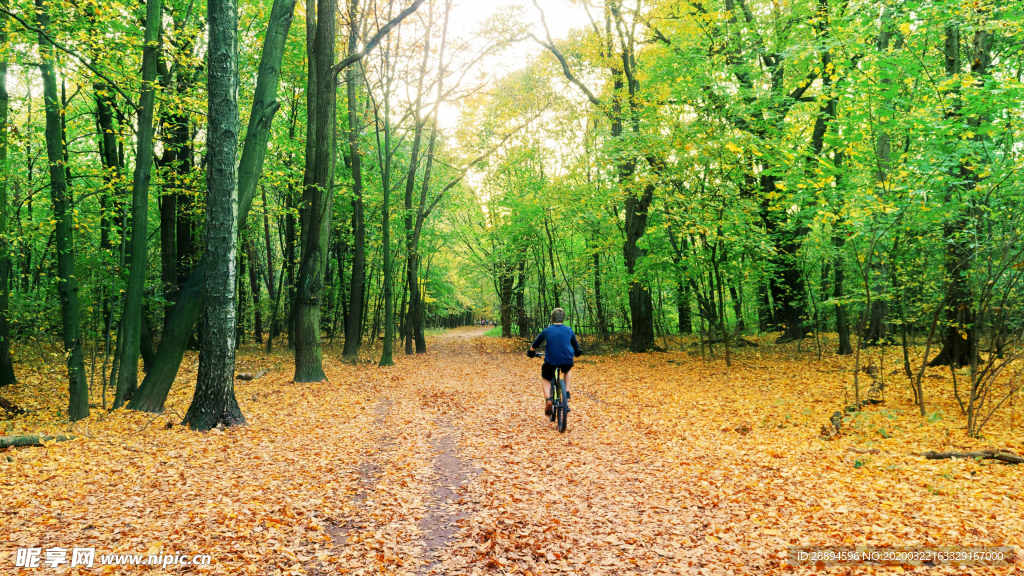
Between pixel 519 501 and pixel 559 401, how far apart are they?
121 inches

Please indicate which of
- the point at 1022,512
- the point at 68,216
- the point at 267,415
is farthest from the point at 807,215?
the point at 68,216

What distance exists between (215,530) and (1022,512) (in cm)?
701

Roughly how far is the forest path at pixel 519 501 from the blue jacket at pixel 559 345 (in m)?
1.19

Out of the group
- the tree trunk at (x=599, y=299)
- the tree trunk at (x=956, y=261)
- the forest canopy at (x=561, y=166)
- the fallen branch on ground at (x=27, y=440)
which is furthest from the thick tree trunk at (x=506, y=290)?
the fallen branch on ground at (x=27, y=440)

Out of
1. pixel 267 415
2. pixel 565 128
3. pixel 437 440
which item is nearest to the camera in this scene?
pixel 437 440

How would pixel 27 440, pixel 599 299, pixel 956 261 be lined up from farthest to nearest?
pixel 599 299 < pixel 956 261 < pixel 27 440

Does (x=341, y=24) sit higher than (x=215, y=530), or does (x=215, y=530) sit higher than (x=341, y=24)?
(x=341, y=24)

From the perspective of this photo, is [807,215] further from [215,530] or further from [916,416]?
[215,530]

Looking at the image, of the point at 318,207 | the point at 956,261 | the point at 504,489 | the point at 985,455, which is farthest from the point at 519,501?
the point at 318,207

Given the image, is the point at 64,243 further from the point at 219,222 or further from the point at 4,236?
the point at 219,222

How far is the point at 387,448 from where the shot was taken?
6.96 m

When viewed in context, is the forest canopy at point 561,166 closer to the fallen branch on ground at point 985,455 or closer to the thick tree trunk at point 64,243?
the thick tree trunk at point 64,243

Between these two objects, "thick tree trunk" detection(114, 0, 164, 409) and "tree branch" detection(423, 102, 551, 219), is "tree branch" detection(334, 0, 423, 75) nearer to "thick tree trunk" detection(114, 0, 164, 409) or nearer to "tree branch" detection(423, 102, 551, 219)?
"thick tree trunk" detection(114, 0, 164, 409)

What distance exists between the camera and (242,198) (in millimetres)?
8414
